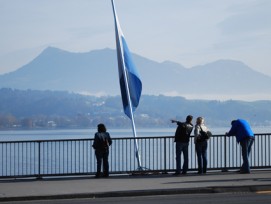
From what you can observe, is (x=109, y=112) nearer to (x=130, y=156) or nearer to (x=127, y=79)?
(x=127, y=79)

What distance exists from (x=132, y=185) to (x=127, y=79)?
846cm

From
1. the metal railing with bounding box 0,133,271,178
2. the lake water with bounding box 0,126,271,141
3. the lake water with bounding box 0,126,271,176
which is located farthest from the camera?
the lake water with bounding box 0,126,271,141

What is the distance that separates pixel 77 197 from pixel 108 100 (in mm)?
165151

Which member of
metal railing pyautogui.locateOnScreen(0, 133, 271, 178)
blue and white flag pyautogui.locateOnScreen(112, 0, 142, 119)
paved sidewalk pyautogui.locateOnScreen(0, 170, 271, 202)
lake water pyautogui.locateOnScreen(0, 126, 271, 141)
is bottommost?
lake water pyautogui.locateOnScreen(0, 126, 271, 141)

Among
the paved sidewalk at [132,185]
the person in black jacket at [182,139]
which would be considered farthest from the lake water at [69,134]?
the paved sidewalk at [132,185]

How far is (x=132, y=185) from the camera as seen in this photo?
21.1 meters

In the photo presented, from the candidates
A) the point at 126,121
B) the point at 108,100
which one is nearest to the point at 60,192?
the point at 126,121

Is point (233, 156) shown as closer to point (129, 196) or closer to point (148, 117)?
point (129, 196)

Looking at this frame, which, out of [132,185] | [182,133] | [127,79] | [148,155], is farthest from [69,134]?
[132,185]

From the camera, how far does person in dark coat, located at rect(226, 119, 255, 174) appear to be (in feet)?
78.5

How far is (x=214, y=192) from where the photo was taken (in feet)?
64.0

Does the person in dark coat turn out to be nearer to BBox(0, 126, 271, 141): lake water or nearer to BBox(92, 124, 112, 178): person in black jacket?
BBox(92, 124, 112, 178): person in black jacket

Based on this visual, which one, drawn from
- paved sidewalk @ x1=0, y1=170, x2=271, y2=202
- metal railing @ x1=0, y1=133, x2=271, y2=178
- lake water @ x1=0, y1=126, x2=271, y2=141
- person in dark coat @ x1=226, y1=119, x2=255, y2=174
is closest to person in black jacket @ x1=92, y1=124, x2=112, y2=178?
paved sidewalk @ x1=0, y1=170, x2=271, y2=202

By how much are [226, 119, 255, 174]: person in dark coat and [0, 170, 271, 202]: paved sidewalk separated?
336 millimetres
